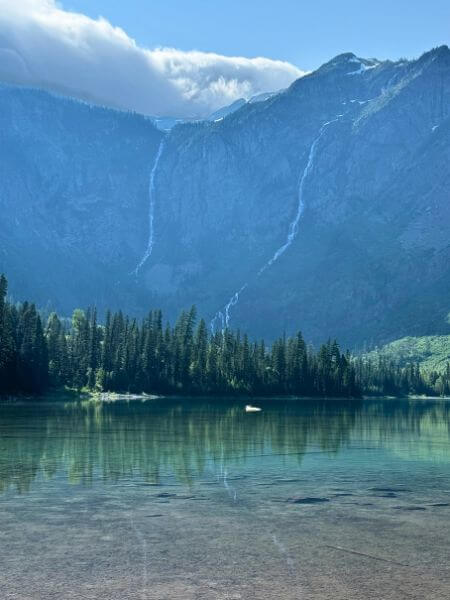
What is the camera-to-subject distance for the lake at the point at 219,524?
1914 centimetres

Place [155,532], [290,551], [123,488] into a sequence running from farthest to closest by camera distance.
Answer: [123,488] < [155,532] < [290,551]

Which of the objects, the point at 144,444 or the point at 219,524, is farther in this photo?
the point at 144,444

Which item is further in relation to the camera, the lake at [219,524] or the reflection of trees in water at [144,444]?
the reflection of trees in water at [144,444]

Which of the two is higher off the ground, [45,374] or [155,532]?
[45,374]

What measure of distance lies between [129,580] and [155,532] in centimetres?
556

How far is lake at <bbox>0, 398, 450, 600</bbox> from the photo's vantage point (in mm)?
19141

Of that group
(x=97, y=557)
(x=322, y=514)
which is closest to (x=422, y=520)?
(x=322, y=514)

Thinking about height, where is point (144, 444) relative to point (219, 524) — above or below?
above

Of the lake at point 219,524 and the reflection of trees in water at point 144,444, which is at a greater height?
the reflection of trees in water at point 144,444

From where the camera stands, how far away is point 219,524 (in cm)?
2633

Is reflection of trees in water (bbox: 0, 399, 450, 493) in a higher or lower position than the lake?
higher

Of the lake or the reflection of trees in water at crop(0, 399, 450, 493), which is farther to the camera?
the reflection of trees in water at crop(0, 399, 450, 493)

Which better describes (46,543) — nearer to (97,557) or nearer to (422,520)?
(97,557)

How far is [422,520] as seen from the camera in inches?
1095
